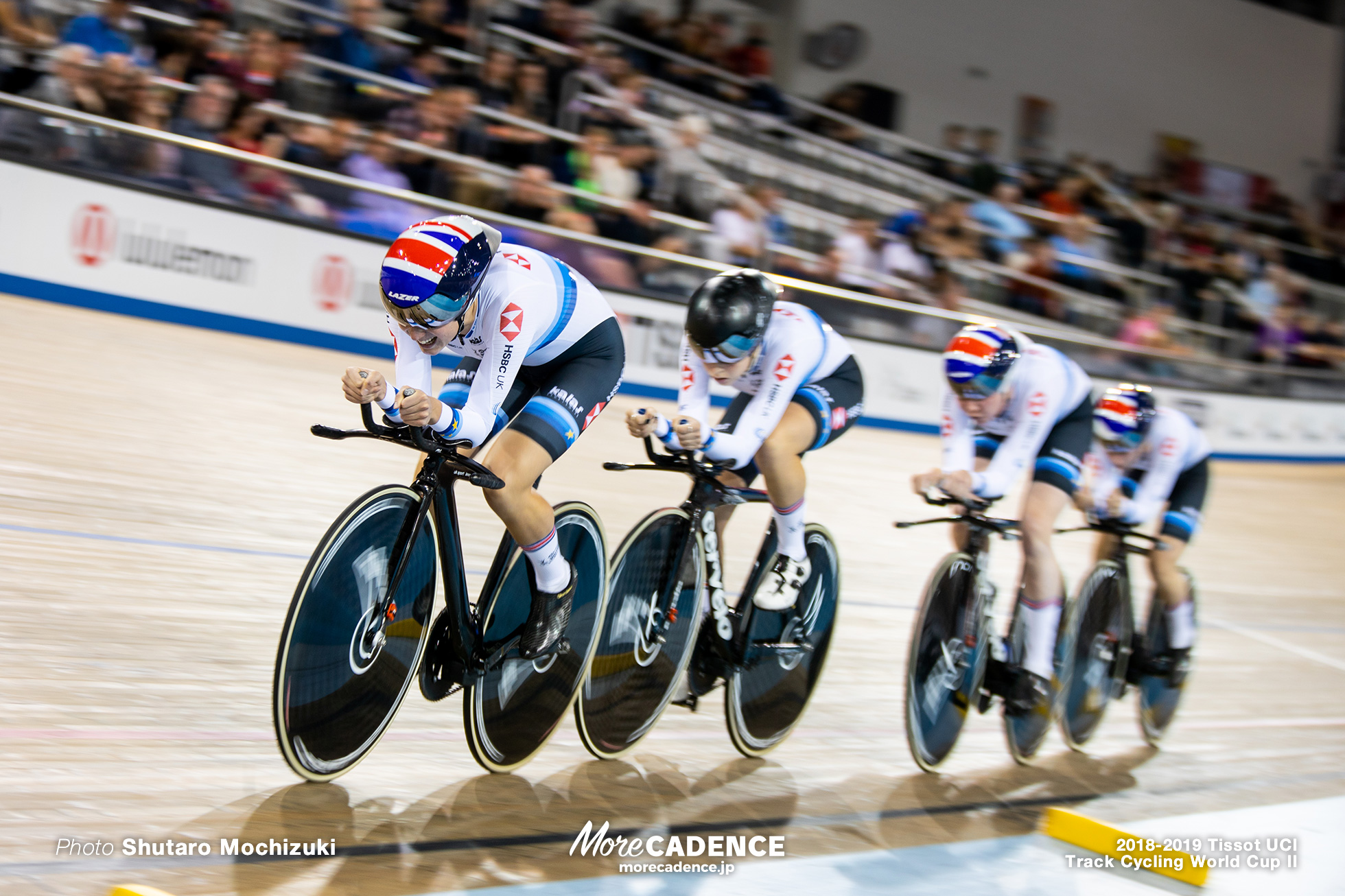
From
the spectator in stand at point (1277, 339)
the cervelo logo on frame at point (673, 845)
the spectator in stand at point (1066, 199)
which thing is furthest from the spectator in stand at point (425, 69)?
the spectator in stand at point (1277, 339)

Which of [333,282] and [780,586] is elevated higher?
[333,282]

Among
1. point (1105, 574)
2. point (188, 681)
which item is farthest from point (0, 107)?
point (1105, 574)

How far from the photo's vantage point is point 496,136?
9.51m

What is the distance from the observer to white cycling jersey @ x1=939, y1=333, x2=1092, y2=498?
12.7 ft

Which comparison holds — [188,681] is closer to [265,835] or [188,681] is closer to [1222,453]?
[265,835]

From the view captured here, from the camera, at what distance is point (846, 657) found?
197 inches

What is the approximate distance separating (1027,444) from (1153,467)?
3.41 feet

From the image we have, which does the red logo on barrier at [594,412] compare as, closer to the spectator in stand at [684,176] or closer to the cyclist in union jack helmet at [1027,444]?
the cyclist in union jack helmet at [1027,444]

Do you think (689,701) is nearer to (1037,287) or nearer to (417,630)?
(417,630)

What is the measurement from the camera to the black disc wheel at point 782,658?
3670 mm

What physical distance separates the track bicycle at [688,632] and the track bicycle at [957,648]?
366mm

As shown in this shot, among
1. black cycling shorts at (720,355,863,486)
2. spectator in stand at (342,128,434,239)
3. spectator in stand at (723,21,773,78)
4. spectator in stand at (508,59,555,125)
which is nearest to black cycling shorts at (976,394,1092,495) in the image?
black cycling shorts at (720,355,863,486)

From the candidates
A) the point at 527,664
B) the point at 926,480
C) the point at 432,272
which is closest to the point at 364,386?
the point at 432,272

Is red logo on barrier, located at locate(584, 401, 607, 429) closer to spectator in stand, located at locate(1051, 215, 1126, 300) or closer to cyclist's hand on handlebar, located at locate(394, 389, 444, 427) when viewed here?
cyclist's hand on handlebar, located at locate(394, 389, 444, 427)
